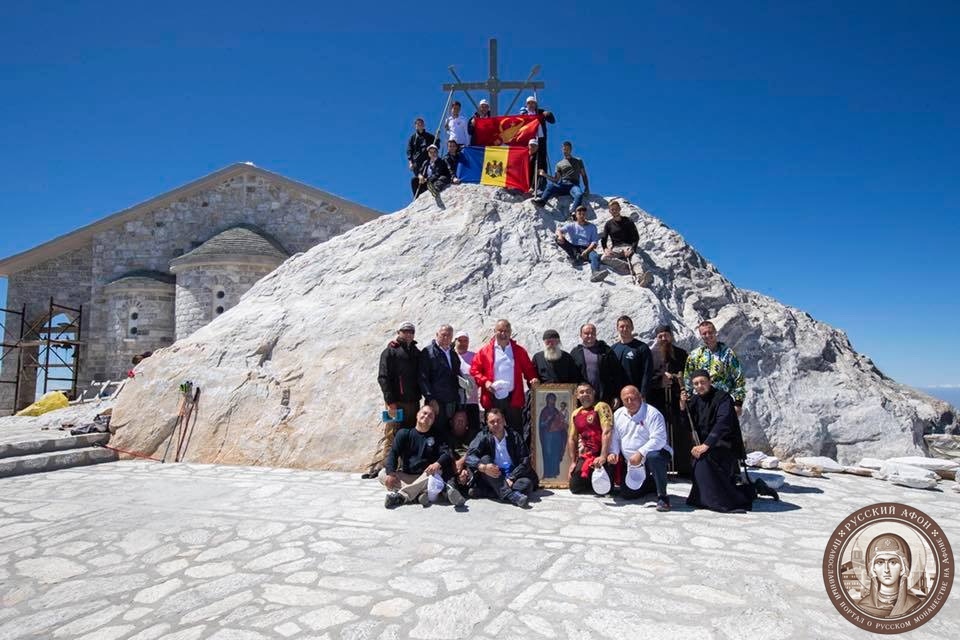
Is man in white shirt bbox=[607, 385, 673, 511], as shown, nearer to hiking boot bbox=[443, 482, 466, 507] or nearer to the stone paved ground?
the stone paved ground

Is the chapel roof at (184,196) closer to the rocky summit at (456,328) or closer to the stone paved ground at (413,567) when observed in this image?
the rocky summit at (456,328)

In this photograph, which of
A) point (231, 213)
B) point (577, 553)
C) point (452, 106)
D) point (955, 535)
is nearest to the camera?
point (577, 553)

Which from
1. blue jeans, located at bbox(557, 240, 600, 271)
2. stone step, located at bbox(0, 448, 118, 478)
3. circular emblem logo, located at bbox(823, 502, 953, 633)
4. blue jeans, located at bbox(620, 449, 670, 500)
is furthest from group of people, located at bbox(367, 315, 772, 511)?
stone step, located at bbox(0, 448, 118, 478)

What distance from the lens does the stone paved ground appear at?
304 cm

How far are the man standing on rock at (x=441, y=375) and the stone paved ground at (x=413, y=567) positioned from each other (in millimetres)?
1172

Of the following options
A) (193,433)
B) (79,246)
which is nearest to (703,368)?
(193,433)

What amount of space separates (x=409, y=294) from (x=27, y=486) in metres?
5.03

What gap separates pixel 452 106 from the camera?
433 inches

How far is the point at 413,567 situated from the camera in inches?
150

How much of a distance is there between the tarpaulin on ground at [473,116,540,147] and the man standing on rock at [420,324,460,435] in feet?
17.6

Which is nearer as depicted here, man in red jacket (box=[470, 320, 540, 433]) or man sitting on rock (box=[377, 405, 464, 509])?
man sitting on rock (box=[377, 405, 464, 509])

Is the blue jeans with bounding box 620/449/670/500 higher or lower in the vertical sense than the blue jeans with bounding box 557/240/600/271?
lower

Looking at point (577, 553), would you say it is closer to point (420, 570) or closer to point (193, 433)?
point (420, 570)

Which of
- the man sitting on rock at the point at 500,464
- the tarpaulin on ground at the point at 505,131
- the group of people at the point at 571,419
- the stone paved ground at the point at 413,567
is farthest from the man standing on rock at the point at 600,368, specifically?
the tarpaulin on ground at the point at 505,131
